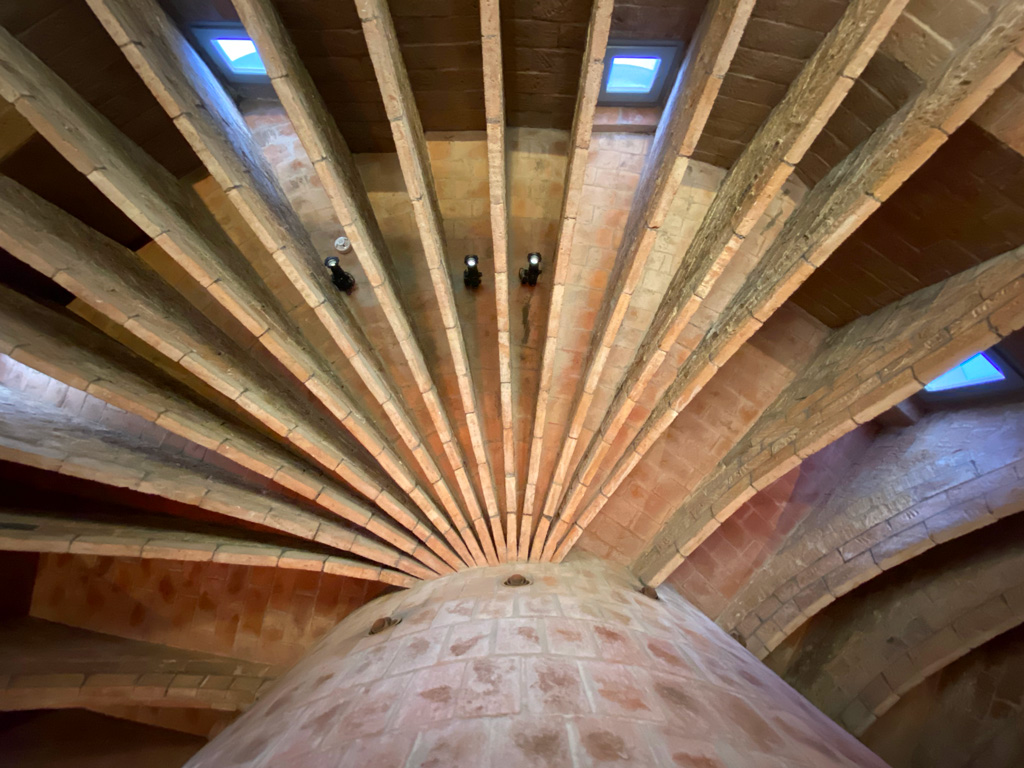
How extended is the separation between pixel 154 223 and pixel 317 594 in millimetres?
5111

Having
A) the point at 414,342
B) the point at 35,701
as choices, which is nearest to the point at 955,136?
the point at 414,342

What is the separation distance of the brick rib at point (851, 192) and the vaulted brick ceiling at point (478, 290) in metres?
0.03

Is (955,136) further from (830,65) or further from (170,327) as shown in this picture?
(170,327)

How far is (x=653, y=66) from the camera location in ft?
20.1

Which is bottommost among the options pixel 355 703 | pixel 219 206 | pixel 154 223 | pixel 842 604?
pixel 355 703

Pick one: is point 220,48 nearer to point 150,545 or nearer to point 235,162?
point 235,162

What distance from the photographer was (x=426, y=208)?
4348 millimetres

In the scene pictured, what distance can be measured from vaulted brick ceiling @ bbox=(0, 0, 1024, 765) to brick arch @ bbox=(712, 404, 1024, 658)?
0.16 ft

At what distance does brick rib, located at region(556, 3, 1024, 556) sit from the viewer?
315cm

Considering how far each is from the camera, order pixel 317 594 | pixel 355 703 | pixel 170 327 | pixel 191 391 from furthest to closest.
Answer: pixel 317 594
pixel 191 391
pixel 170 327
pixel 355 703

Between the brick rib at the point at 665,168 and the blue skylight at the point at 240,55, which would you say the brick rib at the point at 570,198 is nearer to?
the brick rib at the point at 665,168

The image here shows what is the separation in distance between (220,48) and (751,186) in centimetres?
557

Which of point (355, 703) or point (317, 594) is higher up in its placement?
point (317, 594)

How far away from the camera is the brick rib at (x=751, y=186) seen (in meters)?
3.34
